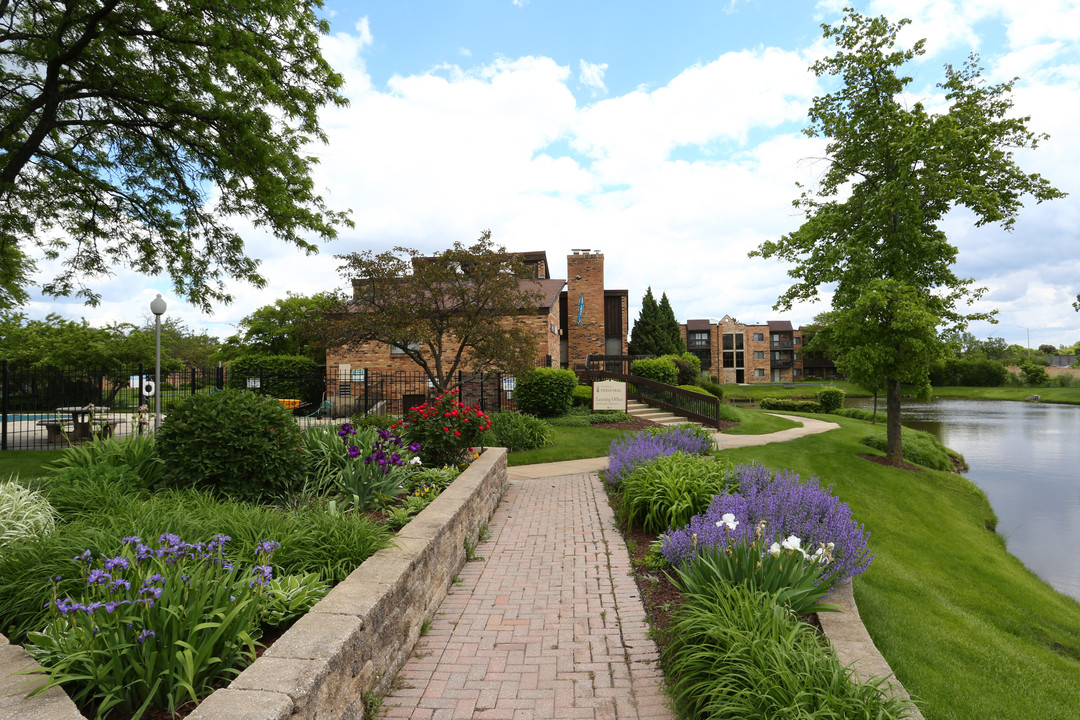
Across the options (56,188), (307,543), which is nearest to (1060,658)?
(307,543)

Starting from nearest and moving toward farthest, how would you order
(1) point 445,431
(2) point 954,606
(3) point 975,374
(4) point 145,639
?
(4) point 145,639 → (2) point 954,606 → (1) point 445,431 → (3) point 975,374

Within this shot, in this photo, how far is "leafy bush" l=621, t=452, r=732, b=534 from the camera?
A: 6.09 metres

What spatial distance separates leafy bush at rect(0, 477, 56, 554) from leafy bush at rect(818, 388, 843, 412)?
35787 millimetres

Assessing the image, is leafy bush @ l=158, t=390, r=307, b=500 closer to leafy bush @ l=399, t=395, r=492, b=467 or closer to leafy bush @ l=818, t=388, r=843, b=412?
leafy bush @ l=399, t=395, r=492, b=467

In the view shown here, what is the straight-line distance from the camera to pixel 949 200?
574 inches

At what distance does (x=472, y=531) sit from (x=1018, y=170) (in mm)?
16988

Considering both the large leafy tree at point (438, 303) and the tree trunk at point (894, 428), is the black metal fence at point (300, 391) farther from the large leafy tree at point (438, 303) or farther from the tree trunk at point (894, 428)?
the tree trunk at point (894, 428)

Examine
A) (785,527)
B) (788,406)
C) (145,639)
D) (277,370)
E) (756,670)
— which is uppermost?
(277,370)

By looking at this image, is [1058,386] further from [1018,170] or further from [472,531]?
[472,531]

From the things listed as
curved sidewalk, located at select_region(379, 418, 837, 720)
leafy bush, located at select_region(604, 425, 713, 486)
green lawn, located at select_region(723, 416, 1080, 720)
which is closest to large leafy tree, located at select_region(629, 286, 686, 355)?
green lawn, located at select_region(723, 416, 1080, 720)

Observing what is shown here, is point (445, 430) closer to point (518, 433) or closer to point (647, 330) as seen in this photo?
point (518, 433)

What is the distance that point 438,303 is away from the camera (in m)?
14.1

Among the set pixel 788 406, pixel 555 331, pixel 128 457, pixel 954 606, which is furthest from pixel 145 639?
pixel 788 406

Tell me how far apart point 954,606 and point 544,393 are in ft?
42.2
